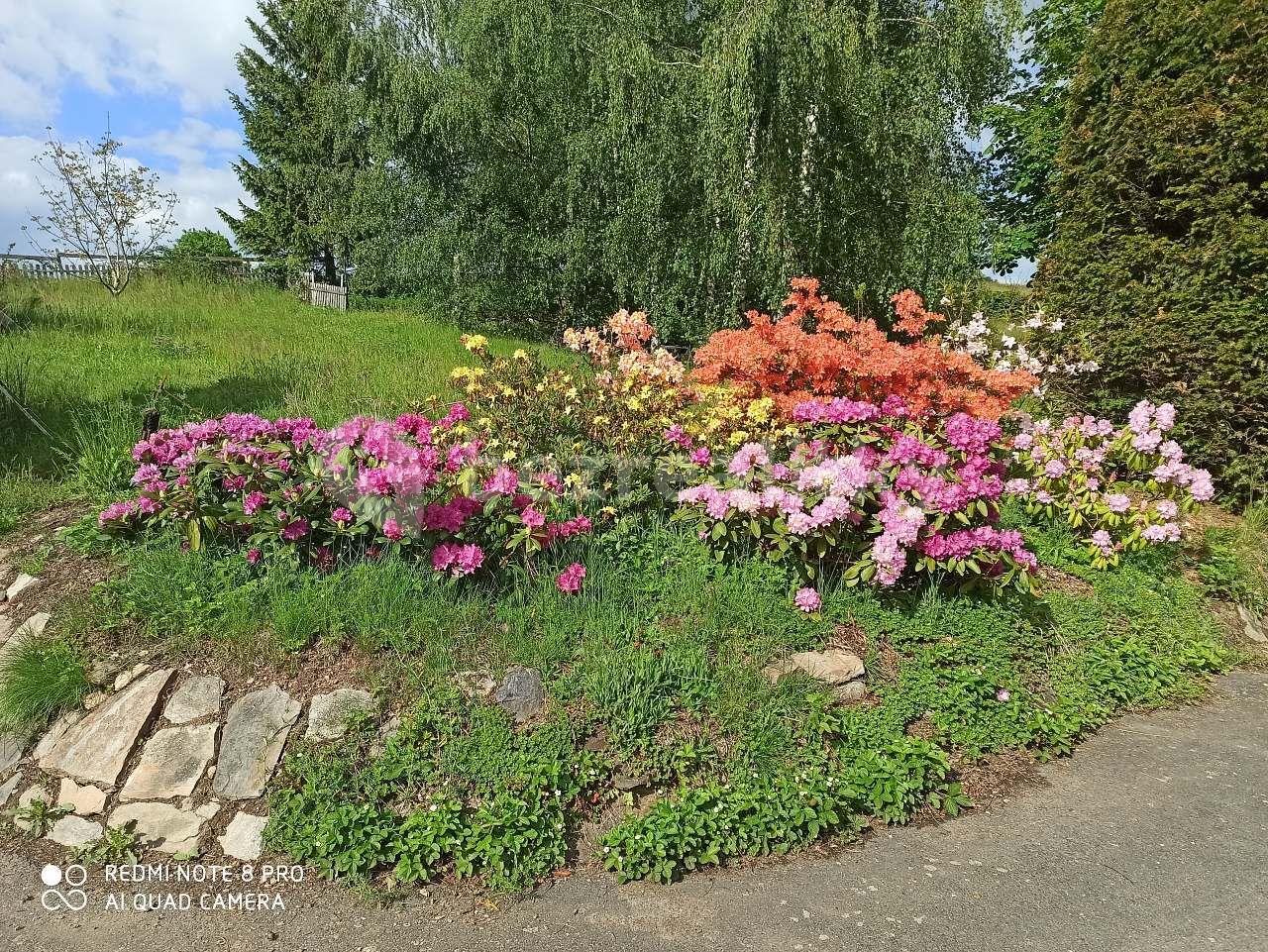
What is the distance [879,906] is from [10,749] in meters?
3.26

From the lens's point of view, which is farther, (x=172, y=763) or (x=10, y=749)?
(x=10, y=749)

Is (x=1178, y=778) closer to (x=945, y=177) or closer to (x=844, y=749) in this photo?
(x=844, y=749)

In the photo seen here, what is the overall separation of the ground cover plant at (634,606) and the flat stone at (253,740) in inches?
4.8

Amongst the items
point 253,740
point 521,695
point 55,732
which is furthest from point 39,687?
point 521,695

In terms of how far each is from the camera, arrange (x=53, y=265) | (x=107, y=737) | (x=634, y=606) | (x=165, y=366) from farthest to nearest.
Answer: (x=53, y=265) → (x=165, y=366) → (x=634, y=606) → (x=107, y=737)

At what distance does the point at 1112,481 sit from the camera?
471 cm

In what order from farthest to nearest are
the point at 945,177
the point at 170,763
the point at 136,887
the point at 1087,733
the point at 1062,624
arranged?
the point at 945,177
the point at 1062,624
the point at 1087,733
the point at 170,763
the point at 136,887

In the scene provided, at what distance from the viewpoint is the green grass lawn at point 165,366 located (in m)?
4.71

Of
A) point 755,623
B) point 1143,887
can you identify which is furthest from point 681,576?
point 1143,887

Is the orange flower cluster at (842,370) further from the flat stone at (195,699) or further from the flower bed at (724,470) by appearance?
the flat stone at (195,699)

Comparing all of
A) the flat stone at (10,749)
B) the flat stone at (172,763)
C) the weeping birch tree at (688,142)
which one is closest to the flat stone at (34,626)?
the flat stone at (10,749)

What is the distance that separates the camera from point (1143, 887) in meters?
2.50

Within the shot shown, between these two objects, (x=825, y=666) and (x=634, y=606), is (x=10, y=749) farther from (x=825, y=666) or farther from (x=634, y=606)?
(x=825, y=666)

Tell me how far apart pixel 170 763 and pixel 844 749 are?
249cm
